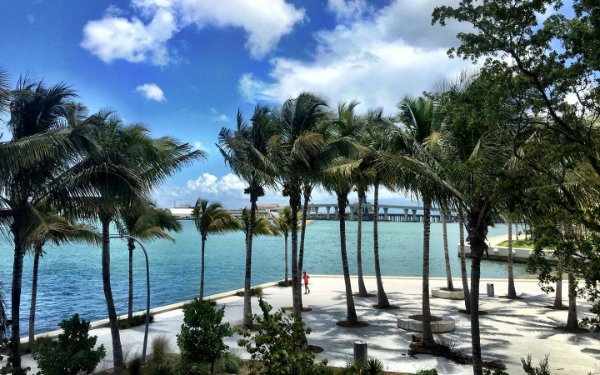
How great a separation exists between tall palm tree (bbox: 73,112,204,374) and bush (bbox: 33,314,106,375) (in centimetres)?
157

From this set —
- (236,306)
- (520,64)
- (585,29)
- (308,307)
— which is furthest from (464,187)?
(236,306)

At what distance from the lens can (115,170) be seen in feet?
36.6

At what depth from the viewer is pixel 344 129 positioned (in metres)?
18.0

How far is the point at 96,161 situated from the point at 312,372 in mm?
7566

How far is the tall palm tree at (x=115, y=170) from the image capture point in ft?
36.6

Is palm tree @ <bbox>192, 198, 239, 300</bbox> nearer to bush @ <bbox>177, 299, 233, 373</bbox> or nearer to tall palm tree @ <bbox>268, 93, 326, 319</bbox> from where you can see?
tall palm tree @ <bbox>268, 93, 326, 319</bbox>

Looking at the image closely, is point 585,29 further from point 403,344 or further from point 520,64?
point 403,344

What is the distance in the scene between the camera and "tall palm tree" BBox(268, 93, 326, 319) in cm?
1458

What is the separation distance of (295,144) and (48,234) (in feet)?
27.3

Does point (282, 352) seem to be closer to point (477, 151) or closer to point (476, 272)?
point (476, 272)

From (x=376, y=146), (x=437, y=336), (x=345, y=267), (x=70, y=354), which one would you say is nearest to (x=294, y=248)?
(x=345, y=267)

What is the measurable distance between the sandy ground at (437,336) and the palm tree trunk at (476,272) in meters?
2.33

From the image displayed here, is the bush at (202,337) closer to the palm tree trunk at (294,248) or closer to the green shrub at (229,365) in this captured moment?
the green shrub at (229,365)

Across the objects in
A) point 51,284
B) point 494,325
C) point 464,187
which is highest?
point 464,187
